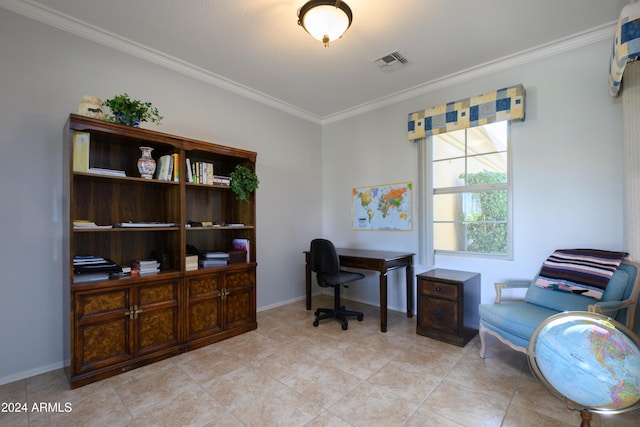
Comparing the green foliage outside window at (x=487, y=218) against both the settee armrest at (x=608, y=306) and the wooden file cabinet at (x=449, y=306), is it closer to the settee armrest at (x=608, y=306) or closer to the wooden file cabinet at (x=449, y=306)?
the wooden file cabinet at (x=449, y=306)

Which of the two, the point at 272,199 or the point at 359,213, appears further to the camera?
the point at 359,213

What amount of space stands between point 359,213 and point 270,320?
6.17 ft

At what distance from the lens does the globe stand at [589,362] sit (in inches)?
43.7

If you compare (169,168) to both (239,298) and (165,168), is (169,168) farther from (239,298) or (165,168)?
(239,298)

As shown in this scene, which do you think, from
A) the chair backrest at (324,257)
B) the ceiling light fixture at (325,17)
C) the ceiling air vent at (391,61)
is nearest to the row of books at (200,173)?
the chair backrest at (324,257)

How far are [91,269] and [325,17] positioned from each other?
2.57 meters

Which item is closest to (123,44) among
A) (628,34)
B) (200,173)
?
(200,173)

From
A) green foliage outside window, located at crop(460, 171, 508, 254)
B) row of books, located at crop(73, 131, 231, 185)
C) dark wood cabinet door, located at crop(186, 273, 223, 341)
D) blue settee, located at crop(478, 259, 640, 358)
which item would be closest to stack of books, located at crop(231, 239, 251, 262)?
dark wood cabinet door, located at crop(186, 273, 223, 341)

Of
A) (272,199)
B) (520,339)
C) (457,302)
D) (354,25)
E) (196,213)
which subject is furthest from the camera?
(272,199)

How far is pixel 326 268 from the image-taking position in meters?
3.14

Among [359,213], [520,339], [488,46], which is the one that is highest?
[488,46]

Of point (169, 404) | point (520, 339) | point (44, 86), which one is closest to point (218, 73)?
point (44, 86)

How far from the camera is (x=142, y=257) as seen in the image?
2.68 m

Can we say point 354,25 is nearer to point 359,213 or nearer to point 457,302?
point 359,213
